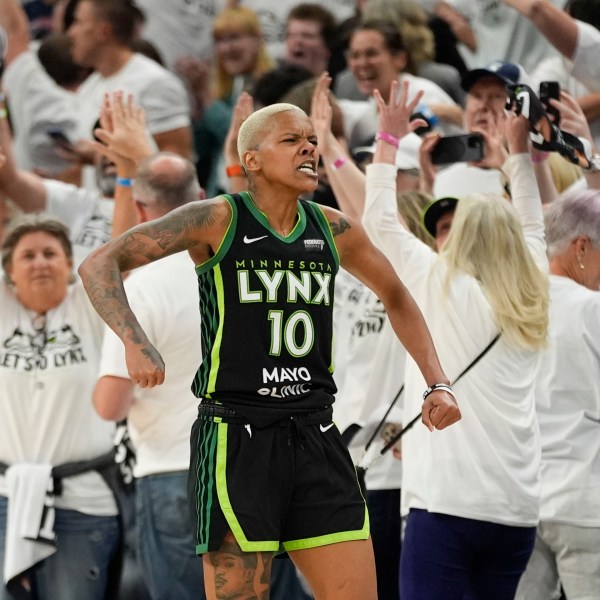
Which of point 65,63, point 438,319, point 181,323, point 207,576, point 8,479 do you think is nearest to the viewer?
point 207,576

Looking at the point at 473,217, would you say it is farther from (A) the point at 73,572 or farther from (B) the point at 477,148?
(A) the point at 73,572

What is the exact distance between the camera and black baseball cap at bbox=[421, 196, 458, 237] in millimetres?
5598

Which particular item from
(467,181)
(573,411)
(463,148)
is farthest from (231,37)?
(573,411)

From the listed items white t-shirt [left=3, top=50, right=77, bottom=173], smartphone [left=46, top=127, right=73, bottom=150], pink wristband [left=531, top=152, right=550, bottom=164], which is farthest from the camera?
white t-shirt [left=3, top=50, right=77, bottom=173]

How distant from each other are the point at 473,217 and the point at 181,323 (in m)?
1.28

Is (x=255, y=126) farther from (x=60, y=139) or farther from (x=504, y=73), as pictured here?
(x=60, y=139)

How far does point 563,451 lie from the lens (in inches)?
207

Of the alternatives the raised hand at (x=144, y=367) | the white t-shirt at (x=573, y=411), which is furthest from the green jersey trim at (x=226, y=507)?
the white t-shirt at (x=573, y=411)

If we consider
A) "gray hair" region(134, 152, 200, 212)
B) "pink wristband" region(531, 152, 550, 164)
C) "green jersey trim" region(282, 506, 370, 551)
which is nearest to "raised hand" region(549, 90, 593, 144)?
"pink wristband" region(531, 152, 550, 164)

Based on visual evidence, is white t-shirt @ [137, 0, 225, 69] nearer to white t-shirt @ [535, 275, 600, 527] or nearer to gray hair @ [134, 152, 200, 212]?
gray hair @ [134, 152, 200, 212]

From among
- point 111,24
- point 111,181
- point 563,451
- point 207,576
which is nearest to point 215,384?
point 207,576

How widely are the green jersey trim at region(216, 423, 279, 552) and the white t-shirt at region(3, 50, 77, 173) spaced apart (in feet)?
16.4

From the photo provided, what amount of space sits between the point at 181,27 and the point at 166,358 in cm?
507

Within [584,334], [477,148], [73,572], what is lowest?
[73,572]
